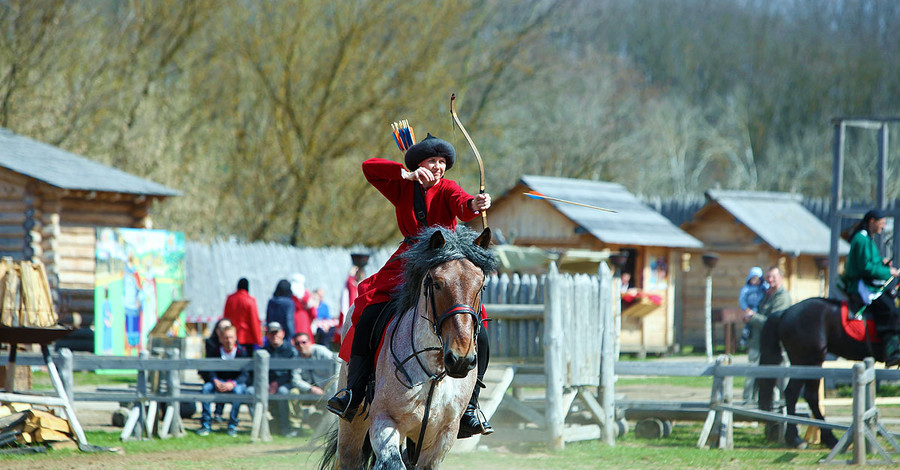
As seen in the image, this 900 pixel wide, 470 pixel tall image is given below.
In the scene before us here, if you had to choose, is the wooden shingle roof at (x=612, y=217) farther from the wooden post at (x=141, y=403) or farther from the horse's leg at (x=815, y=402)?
the wooden post at (x=141, y=403)

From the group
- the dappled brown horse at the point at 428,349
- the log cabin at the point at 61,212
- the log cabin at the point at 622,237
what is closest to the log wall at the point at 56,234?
the log cabin at the point at 61,212

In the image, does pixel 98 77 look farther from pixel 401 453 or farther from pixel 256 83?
pixel 401 453

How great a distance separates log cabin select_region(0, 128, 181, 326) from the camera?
1709 cm

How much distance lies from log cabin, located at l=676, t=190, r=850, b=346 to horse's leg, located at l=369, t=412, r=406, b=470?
21437mm

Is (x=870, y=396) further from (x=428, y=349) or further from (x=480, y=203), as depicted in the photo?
(x=428, y=349)

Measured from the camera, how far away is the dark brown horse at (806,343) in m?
11.2

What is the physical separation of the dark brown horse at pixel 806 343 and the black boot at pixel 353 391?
6.70m

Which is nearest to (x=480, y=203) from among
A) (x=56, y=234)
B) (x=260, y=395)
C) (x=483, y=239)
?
(x=483, y=239)

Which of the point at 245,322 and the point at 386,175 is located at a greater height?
the point at 386,175

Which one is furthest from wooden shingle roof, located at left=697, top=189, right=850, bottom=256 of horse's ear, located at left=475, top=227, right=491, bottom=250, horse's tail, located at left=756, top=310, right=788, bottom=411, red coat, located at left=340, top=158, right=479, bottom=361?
horse's ear, located at left=475, top=227, right=491, bottom=250

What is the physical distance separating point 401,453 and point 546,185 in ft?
65.8

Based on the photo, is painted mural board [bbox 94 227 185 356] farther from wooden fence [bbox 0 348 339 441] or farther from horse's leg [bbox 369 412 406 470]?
horse's leg [bbox 369 412 406 470]

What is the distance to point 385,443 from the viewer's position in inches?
218

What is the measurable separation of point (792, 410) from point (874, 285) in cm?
176
